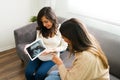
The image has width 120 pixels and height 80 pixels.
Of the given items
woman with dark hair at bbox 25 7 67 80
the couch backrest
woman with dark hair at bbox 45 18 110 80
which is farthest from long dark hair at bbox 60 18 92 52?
the couch backrest

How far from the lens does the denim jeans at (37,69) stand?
1.87 meters

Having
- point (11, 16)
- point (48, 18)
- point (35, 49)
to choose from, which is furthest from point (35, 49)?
point (11, 16)

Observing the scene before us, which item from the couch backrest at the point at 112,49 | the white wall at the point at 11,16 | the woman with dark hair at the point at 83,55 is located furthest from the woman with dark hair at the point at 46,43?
the white wall at the point at 11,16

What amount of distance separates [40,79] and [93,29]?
928 millimetres

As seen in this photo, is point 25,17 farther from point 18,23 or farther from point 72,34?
point 72,34

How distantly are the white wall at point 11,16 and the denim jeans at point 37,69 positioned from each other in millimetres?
1273

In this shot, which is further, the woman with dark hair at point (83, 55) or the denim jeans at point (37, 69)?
the denim jeans at point (37, 69)

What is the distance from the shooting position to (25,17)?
3234mm

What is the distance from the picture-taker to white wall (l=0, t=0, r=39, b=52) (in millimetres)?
2941

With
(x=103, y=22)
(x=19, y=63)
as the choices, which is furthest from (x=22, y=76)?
(x=103, y=22)

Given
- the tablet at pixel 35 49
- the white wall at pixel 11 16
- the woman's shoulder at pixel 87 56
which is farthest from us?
the white wall at pixel 11 16

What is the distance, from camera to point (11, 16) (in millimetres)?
3039

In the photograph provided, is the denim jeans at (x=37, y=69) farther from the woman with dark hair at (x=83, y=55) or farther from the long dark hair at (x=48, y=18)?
the woman with dark hair at (x=83, y=55)

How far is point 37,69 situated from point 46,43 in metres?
0.31
